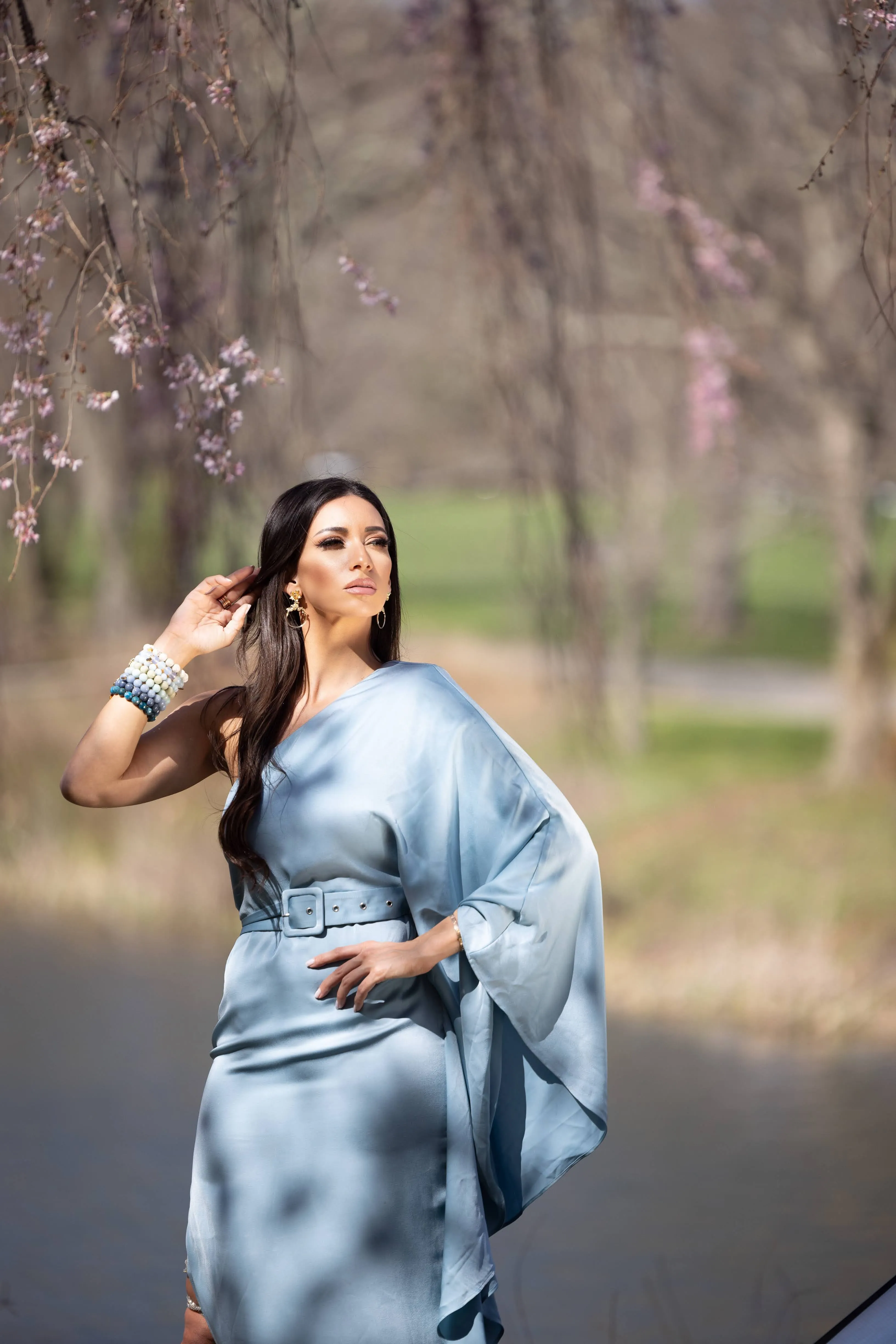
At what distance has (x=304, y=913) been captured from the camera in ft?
Result: 5.87

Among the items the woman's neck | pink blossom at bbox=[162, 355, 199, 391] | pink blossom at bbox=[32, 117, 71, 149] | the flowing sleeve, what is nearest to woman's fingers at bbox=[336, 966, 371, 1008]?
the flowing sleeve

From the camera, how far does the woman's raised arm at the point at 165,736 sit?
5.94 feet

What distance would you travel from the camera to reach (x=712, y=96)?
769cm

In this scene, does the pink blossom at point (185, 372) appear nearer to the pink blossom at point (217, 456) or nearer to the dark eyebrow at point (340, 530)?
the pink blossom at point (217, 456)

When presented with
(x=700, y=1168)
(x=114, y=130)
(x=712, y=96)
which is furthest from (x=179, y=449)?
(x=712, y=96)

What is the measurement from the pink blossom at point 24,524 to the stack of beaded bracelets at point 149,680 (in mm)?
192

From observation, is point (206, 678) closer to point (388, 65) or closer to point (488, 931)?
point (488, 931)

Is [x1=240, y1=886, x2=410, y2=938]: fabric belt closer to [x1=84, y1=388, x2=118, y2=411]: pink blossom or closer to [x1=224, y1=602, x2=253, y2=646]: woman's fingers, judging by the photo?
[x1=224, y1=602, x2=253, y2=646]: woman's fingers

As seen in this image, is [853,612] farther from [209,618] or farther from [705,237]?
[209,618]

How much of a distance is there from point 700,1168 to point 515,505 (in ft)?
8.25

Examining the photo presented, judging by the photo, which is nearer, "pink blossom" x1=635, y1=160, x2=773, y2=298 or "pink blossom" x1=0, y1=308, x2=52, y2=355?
"pink blossom" x1=0, y1=308, x2=52, y2=355

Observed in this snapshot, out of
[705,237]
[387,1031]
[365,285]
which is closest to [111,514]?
[705,237]

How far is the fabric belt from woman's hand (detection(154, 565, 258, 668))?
0.30 m

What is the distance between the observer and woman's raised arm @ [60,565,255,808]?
1.81 m
